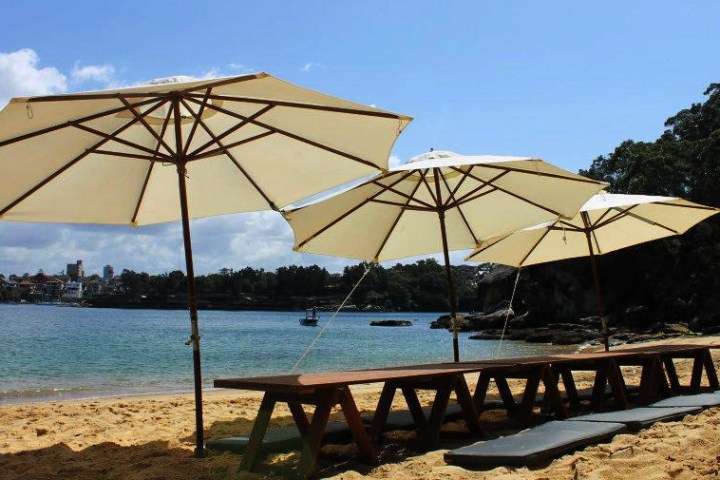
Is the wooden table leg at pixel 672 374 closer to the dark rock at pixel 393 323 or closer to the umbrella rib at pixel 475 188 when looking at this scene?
the umbrella rib at pixel 475 188

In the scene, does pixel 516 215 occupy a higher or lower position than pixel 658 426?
higher

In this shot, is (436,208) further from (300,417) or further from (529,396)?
(300,417)

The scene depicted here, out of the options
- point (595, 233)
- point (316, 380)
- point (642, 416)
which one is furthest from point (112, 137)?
point (595, 233)

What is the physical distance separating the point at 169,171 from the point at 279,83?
2.10 metres

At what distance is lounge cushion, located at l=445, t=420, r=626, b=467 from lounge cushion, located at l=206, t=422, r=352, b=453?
899 mm

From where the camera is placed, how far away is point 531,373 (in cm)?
518

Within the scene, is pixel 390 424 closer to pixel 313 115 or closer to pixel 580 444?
pixel 580 444

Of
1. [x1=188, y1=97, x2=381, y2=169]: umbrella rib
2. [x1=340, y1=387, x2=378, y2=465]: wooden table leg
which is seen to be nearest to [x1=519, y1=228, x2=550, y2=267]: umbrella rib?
[x1=188, y1=97, x2=381, y2=169]: umbrella rib

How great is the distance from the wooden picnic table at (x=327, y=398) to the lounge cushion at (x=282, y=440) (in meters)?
0.22

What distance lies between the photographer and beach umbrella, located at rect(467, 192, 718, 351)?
8.46m

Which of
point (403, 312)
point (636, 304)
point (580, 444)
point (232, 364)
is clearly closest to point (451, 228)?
point (580, 444)

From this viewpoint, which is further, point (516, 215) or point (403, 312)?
point (403, 312)

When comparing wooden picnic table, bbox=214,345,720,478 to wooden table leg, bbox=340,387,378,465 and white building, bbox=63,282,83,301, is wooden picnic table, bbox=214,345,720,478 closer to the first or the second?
wooden table leg, bbox=340,387,378,465

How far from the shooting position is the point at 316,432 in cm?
376
